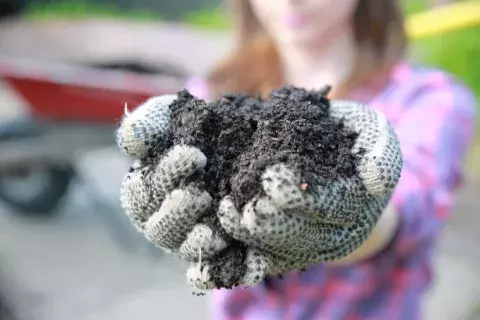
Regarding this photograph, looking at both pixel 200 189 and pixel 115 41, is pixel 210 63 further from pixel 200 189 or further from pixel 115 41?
pixel 200 189

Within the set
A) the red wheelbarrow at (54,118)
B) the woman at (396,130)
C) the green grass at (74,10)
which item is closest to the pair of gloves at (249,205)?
the woman at (396,130)

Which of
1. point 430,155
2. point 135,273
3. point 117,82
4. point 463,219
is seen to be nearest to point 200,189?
point 430,155

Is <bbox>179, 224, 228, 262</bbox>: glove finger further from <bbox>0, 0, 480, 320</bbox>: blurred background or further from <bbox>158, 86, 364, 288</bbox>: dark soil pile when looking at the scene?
<bbox>0, 0, 480, 320</bbox>: blurred background

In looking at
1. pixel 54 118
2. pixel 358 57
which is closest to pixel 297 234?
pixel 358 57

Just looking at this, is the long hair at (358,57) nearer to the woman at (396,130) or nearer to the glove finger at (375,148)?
the woman at (396,130)

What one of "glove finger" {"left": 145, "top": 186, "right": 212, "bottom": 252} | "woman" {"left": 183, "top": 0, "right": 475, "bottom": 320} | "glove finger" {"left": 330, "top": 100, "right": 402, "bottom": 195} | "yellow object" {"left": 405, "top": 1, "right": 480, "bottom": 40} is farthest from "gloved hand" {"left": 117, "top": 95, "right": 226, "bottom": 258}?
"yellow object" {"left": 405, "top": 1, "right": 480, "bottom": 40}

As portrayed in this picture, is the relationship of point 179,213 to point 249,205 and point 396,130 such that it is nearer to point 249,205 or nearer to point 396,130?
point 249,205
